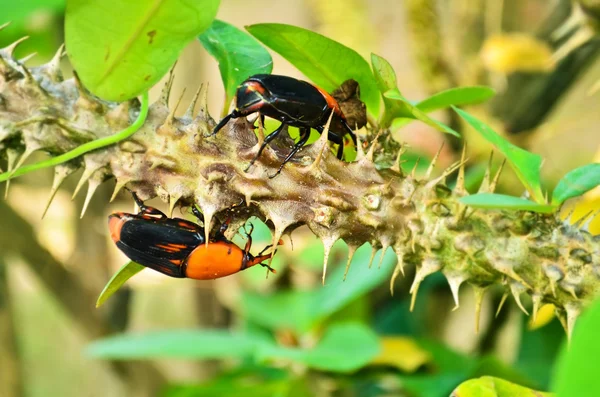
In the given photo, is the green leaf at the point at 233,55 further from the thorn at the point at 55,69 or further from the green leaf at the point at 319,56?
the thorn at the point at 55,69

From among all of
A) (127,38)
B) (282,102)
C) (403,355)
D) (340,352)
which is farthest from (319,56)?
(403,355)

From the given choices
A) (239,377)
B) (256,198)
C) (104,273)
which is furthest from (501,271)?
(104,273)

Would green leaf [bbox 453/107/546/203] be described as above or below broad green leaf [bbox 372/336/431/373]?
above

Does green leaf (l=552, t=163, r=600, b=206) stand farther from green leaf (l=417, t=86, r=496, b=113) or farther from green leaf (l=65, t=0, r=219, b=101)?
green leaf (l=65, t=0, r=219, b=101)

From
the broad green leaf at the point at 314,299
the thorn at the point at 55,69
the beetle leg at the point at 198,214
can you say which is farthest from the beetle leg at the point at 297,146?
the broad green leaf at the point at 314,299

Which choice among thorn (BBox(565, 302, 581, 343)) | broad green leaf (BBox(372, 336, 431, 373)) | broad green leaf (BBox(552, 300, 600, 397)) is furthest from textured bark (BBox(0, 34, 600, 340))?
broad green leaf (BBox(372, 336, 431, 373))
